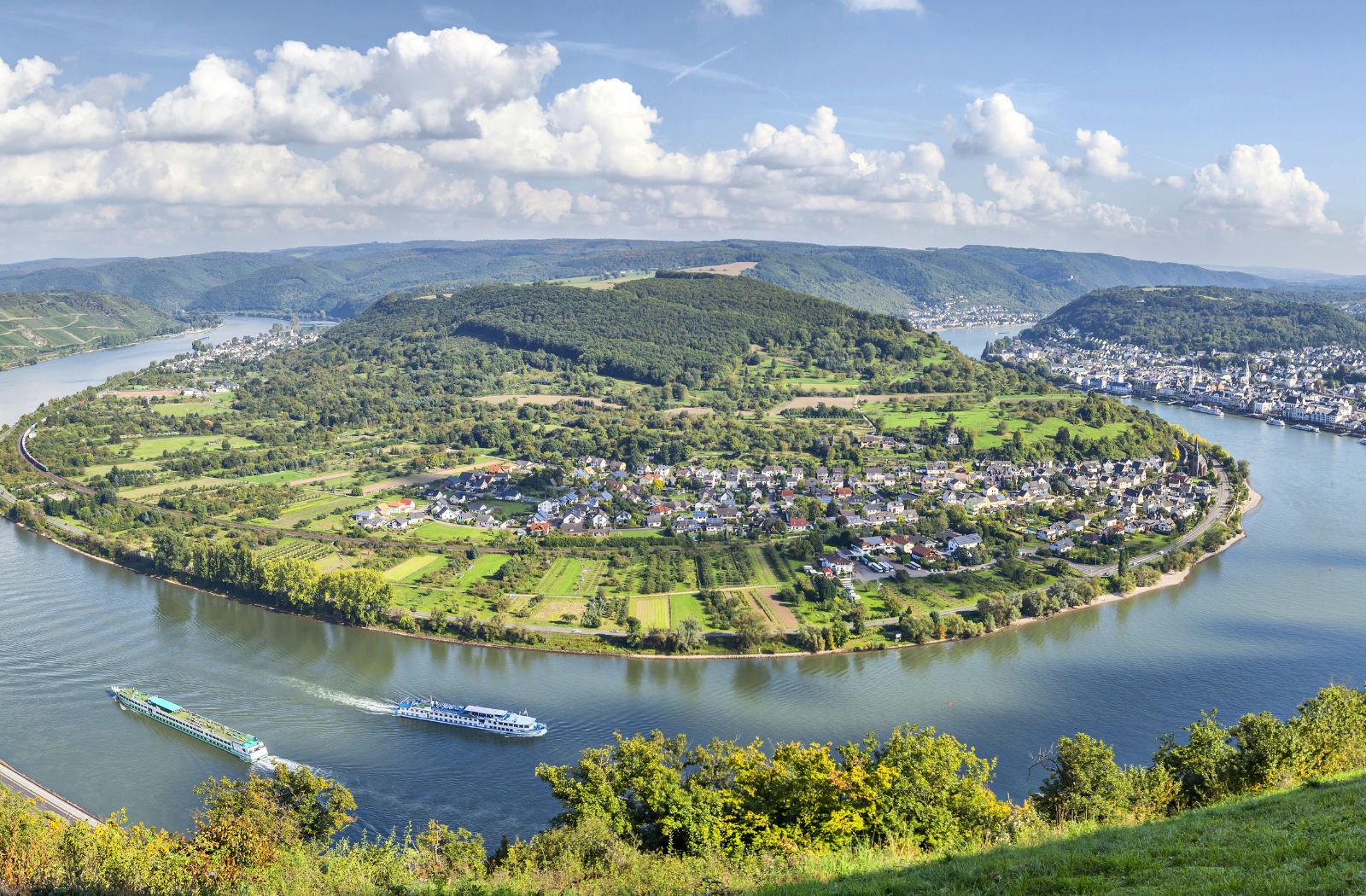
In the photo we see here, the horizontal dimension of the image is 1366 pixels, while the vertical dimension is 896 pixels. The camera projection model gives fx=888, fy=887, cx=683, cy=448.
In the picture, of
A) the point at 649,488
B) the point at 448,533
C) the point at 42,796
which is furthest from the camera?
the point at 649,488

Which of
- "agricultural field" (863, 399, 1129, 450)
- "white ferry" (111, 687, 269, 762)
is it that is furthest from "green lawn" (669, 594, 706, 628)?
"agricultural field" (863, 399, 1129, 450)

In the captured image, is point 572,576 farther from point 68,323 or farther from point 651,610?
point 68,323

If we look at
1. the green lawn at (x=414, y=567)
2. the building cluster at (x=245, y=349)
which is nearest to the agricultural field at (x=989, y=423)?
the green lawn at (x=414, y=567)

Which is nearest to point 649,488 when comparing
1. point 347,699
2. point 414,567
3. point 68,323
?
point 414,567

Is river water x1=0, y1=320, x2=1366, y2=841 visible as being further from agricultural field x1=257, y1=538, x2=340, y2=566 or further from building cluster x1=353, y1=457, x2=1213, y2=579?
building cluster x1=353, y1=457, x2=1213, y2=579

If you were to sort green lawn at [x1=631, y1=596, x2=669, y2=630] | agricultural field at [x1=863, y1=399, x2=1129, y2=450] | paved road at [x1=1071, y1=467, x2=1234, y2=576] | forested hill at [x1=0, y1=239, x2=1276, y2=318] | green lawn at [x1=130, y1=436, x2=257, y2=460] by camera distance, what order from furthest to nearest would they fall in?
forested hill at [x1=0, y1=239, x2=1276, y2=318] → green lawn at [x1=130, y1=436, x2=257, y2=460] → agricultural field at [x1=863, y1=399, x2=1129, y2=450] → paved road at [x1=1071, y1=467, x2=1234, y2=576] → green lawn at [x1=631, y1=596, x2=669, y2=630]

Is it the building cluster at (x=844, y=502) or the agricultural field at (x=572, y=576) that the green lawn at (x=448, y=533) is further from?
the agricultural field at (x=572, y=576)

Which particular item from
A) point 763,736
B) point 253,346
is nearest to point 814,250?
point 253,346
